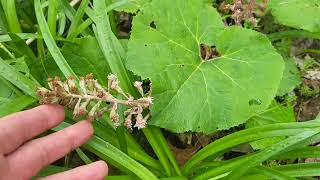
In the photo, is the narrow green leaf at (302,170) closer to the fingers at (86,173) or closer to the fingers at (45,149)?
the fingers at (86,173)

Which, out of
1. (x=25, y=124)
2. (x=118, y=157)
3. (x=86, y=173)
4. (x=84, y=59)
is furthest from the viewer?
(x=84, y=59)

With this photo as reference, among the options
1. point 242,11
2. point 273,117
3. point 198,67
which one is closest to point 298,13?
point 242,11

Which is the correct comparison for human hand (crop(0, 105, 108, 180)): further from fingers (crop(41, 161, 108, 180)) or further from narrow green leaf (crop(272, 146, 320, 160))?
narrow green leaf (crop(272, 146, 320, 160))

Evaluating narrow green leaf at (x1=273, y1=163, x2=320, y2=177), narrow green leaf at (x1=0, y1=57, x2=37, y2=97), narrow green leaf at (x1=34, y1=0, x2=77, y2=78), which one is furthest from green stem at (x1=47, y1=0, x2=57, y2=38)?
narrow green leaf at (x1=273, y1=163, x2=320, y2=177)

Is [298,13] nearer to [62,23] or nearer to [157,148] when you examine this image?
[157,148]

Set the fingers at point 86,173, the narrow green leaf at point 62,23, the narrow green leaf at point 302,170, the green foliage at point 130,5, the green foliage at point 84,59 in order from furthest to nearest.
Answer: the narrow green leaf at point 62,23
the green foliage at point 130,5
the green foliage at point 84,59
the narrow green leaf at point 302,170
the fingers at point 86,173

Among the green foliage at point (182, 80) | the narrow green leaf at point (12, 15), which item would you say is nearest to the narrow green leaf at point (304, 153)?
the green foliage at point (182, 80)
